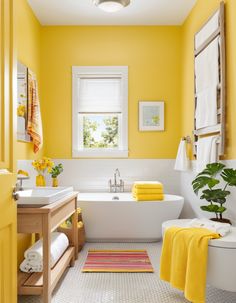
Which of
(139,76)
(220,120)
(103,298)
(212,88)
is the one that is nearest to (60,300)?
(103,298)

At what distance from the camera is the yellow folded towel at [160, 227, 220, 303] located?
7.41 ft

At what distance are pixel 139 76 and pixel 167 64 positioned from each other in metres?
0.44

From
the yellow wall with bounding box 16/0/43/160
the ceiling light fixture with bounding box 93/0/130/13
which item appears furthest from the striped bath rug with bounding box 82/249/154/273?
the ceiling light fixture with bounding box 93/0/130/13

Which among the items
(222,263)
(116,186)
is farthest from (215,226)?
(116,186)

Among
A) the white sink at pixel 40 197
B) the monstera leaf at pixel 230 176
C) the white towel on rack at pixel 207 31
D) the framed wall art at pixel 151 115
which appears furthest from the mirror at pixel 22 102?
the monstera leaf at pixel 230 176

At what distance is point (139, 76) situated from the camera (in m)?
4.82

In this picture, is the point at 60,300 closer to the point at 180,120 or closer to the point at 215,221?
the point at 215,221

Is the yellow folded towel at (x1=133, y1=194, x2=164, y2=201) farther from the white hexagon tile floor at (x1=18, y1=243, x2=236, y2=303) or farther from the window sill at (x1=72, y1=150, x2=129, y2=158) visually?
the white hexagon tile floor at (x1=18, y1=243, x2=236, y2=303)

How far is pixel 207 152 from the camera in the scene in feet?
10.8

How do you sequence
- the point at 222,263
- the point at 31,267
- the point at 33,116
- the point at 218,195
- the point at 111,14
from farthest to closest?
the point at 111,14, the point at 33,116, the point at 218,195, the point at 31,267, the point at 222,263

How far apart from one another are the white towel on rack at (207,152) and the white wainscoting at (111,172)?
128cm

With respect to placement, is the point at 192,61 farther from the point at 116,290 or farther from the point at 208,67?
the point at 116,290

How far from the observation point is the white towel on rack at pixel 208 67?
3229mm

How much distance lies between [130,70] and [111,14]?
2.64ft
